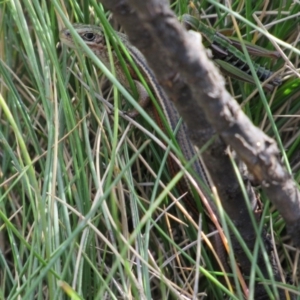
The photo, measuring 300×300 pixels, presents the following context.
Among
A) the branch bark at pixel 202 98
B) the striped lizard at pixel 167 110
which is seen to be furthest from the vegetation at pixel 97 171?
the branch bark at pixel 202 98

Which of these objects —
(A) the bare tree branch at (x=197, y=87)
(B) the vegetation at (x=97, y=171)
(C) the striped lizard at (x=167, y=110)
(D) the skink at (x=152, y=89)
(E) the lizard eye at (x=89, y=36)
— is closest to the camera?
(A) the bare tree branch at (x=197, y=87)

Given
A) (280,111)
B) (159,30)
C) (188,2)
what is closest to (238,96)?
(280,111)

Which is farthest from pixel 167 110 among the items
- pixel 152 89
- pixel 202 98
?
pixel 202 98

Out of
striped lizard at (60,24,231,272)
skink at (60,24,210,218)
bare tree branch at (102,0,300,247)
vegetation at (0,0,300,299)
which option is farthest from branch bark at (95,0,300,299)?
skink at (60,24,210,218)

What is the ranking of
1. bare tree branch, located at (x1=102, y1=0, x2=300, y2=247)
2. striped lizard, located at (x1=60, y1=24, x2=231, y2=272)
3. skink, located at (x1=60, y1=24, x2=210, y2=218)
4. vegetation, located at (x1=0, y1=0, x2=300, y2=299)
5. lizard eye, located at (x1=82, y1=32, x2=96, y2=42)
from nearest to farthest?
bare tree branch, located at (x1=102, y1=0, x2=300, y2=247) < vegetation, located at (x1=0, y1=0, x2=300, y2=299) < striped lizard, located at (x1=60, y1=24, x2=231, y2=272) < skink, located at (x1=60, y1=24, x2=210, y2=218) < lizard eye, located at (x1=82, y1=32, x2=96, y2=42)

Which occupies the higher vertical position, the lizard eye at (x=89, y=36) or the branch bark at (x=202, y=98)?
the branch bark at (x=202, y=98)

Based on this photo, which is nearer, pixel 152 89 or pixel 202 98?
pixel 202 98

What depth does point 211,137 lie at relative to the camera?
0.91 m

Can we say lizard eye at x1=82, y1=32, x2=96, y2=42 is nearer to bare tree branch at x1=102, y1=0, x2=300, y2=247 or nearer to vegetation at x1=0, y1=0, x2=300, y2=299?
vegetation at x1=0, y1=0, x2=300, y2=299

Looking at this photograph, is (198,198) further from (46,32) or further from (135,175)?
(46,32)

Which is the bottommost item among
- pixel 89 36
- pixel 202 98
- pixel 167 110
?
pixel 167 110

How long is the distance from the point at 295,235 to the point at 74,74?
84 cm

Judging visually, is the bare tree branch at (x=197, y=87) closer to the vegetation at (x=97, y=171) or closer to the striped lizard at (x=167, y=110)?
the vegetation at (x=97, y=171)

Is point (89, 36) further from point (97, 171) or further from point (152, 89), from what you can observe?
point (97, 171)
